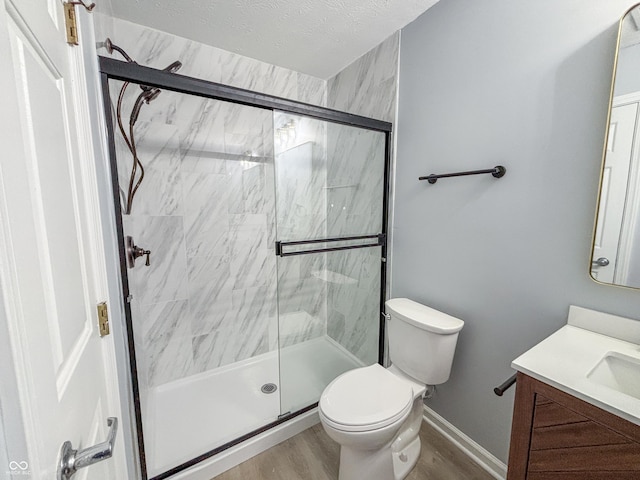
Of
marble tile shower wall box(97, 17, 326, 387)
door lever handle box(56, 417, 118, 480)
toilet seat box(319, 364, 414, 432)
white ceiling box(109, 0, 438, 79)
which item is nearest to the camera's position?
door lever handle box(56, 417, 118, 480)

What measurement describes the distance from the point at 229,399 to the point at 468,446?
5.10ft

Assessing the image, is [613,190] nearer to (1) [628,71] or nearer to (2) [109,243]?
(1) [628,71]

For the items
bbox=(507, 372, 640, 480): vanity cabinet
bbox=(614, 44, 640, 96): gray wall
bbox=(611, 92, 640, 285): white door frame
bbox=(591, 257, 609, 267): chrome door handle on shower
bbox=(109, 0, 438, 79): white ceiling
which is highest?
bbox=(109, 0, 438, 79): white ceiling

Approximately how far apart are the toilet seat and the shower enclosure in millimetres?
570

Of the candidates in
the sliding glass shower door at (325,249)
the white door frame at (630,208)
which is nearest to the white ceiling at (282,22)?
the sliding glass shower door at (325,249)

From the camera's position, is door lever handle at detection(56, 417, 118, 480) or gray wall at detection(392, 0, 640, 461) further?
gray wall at detection(392, 0, 640, 461)

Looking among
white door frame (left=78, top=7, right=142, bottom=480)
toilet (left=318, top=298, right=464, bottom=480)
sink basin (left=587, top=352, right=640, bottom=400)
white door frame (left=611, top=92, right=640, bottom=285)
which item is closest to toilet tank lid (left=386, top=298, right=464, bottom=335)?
toilet (left=318, top=298, right=464, bottom=480)

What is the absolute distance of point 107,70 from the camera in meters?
1.01

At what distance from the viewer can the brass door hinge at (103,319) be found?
81 centimetres

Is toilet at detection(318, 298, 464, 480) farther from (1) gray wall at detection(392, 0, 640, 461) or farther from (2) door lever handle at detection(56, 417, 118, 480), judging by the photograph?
(2) door lever handle at detection(56, 417, 118, 480)

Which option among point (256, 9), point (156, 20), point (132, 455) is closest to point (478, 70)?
point (256, 9)

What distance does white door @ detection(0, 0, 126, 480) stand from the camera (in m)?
0.35

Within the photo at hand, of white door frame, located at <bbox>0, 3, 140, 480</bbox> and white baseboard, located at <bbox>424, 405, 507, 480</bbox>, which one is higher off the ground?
white door frame, located at <bbox>0, 3, 140, 480</bbox>
